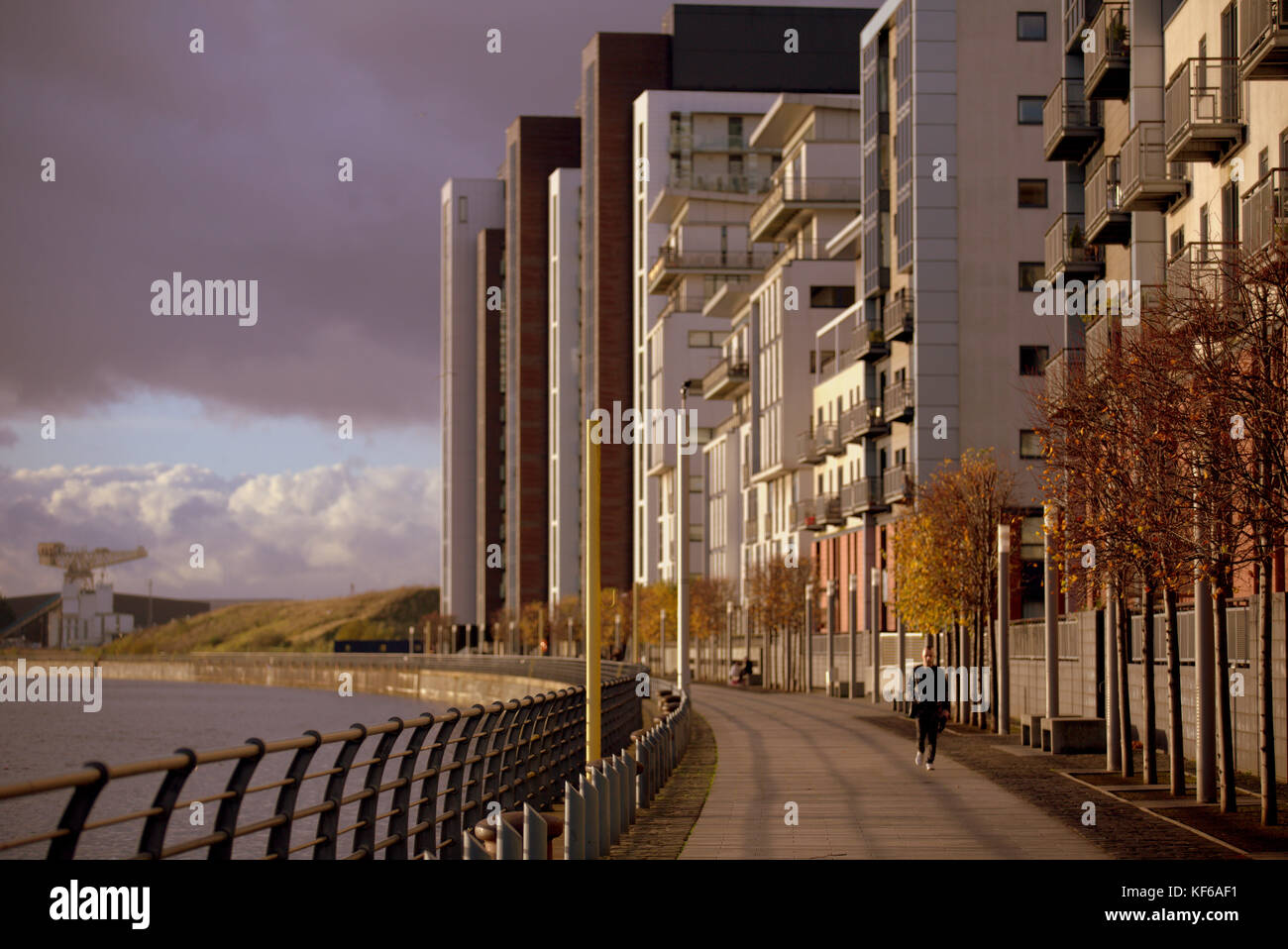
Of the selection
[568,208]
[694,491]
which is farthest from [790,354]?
[568,208]

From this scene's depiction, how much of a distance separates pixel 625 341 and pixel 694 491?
27.7 metres

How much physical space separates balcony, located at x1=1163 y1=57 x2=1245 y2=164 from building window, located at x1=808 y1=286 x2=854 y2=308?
5739 cm

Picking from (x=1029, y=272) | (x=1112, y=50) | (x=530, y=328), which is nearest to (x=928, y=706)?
(x=1112, y=50)

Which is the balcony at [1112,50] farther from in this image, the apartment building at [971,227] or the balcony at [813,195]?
the balcony at [813,195]

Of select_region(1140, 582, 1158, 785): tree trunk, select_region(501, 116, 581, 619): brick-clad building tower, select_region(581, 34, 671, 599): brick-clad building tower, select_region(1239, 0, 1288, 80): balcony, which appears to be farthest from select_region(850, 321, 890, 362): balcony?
select_region(501, 116, 581, 619): brick-clad building tower

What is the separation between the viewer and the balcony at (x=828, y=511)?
7925cm

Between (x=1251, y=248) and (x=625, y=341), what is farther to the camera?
(x=625, y=341)

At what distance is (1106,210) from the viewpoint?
4181cm

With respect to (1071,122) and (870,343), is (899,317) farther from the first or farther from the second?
(1071,122)

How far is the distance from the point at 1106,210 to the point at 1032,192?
26.7 metres

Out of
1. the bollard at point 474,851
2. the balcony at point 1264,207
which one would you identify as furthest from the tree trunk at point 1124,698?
the bollard at point 474,851
